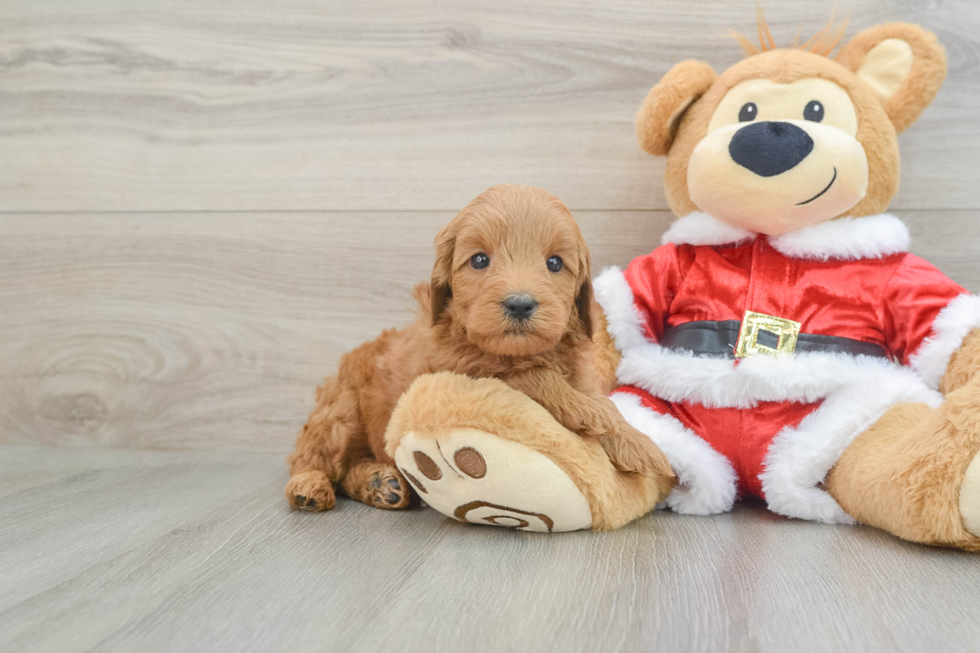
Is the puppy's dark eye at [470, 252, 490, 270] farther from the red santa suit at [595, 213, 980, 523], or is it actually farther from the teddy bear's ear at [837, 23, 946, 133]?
the teddy bear's ear at [837, 23, 946, 133]

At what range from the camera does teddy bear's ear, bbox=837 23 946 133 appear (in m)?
1.04

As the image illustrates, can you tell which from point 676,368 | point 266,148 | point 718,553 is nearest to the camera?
point 718,553

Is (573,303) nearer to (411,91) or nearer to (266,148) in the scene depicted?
(411,91)

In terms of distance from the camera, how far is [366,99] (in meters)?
1.36

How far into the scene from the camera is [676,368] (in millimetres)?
1012

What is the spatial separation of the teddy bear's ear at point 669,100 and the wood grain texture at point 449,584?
60 centimetres

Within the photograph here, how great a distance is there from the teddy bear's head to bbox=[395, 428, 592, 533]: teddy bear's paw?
50 cm

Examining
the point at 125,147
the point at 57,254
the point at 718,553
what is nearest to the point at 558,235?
the point at 718,553

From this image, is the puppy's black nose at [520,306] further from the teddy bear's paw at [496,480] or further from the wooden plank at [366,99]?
the wooden plank at [366,99]

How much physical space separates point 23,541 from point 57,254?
0.79 meters

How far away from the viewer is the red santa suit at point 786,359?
3.10 ft

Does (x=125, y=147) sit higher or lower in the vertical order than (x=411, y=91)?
lower

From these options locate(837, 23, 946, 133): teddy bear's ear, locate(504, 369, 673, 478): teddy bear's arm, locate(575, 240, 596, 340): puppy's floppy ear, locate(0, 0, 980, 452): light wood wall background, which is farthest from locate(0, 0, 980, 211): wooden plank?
locate(504, 369, 673, 478): teddy bear's arm

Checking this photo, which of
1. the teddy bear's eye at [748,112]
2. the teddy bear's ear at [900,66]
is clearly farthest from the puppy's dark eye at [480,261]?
the teddy bear's ear at [900,66]
